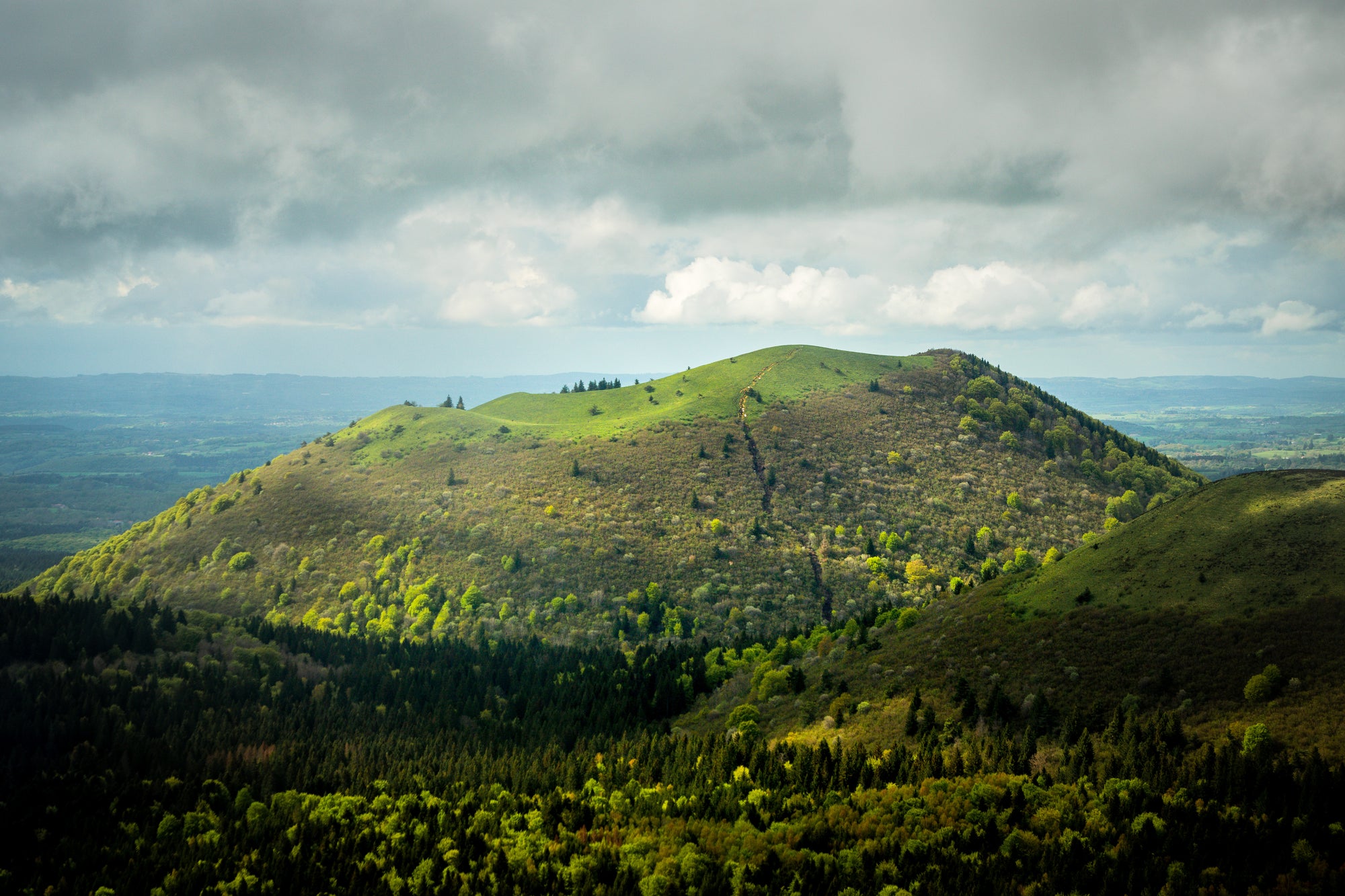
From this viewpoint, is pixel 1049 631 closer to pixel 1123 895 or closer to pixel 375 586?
pixel 1123 895

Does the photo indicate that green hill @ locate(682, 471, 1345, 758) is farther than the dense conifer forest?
Yes

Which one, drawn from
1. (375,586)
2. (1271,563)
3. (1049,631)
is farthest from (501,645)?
(1271,563)

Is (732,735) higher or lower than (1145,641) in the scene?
lower

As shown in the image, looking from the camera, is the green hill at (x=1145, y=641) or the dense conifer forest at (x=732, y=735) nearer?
the dense conifer forest at (x=732, y=735)

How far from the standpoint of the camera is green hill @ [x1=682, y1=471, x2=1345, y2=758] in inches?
2586

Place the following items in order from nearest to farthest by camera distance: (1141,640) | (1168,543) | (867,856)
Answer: (867,856) → (1141,640) → (1168,543)

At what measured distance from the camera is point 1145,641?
77250 mm

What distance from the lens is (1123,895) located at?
45.8m

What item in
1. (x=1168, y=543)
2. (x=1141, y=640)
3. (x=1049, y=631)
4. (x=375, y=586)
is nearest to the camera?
(x=1141, y=640)

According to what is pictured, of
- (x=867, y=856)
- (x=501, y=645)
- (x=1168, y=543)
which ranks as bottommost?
(x=501, y=645)

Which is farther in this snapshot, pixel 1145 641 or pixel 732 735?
pixel 732 735

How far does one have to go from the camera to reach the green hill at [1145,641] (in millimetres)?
65688

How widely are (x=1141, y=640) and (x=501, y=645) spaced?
4831 inches

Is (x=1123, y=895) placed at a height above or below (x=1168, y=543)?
below
